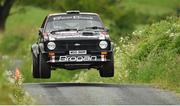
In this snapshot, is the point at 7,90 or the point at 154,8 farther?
the point at 154,8

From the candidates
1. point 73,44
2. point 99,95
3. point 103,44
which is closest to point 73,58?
point 73,44

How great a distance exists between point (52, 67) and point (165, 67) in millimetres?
3579

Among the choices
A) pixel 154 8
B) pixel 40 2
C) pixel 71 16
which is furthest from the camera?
pixel 154 8

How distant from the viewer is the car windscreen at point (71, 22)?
20.4 metres

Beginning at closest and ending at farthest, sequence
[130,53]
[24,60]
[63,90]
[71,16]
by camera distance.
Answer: [63,90], [71,16], [130,53], [24,60]

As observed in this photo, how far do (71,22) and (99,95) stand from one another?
406 centimetres

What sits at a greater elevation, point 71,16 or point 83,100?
point 71,16

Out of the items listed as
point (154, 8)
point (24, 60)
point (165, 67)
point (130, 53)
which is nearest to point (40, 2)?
point (24, 60)

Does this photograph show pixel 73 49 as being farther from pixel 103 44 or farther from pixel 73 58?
pixel 103 44

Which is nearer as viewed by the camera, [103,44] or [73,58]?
[73,58]

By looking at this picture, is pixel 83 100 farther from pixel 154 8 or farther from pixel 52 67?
pixel 154 8

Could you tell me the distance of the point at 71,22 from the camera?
67.8 ft

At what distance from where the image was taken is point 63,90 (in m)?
18.3

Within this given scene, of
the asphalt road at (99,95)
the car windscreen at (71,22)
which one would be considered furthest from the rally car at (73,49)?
the asphalt road at (99,95)
